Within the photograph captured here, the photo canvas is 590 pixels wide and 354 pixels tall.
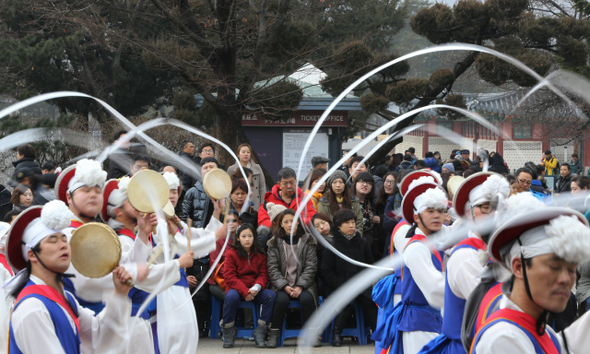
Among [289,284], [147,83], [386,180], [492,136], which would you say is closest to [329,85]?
[386,180]

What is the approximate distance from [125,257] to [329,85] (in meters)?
9.10

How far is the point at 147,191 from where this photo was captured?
12.9ft

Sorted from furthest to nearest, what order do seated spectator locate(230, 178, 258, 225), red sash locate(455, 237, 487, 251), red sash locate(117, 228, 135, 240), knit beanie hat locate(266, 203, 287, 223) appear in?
1. knit beanie hat locate(266, 203, 287, 223)
2. seated spectator locate(230, 178, 258, 225)
3. red sash locate(117, 228, 135, 240)
4. red sash locate(455, 237, 487, 251)

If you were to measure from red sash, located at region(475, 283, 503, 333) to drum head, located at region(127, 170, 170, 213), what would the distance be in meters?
2.10

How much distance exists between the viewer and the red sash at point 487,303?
258 centimetres

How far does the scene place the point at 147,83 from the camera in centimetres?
1947

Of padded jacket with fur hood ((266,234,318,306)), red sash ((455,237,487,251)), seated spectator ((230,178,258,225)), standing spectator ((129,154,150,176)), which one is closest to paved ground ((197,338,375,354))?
padded jacket with fur hood ((266,234,318,306))

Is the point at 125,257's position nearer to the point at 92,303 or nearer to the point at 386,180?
the point at 92,303

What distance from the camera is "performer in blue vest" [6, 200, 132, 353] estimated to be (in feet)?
9.86

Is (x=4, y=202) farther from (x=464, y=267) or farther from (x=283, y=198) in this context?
(x=464, y=267)

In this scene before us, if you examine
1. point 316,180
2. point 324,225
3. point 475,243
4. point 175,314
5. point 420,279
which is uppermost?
point 316,180

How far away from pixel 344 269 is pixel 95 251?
396 cm

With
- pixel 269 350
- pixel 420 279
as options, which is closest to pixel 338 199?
pixel 269 350

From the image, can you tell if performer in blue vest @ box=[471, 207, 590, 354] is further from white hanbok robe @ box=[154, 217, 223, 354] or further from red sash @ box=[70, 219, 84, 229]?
white hanbok robe @ box=[154, 217, 223, 354]
